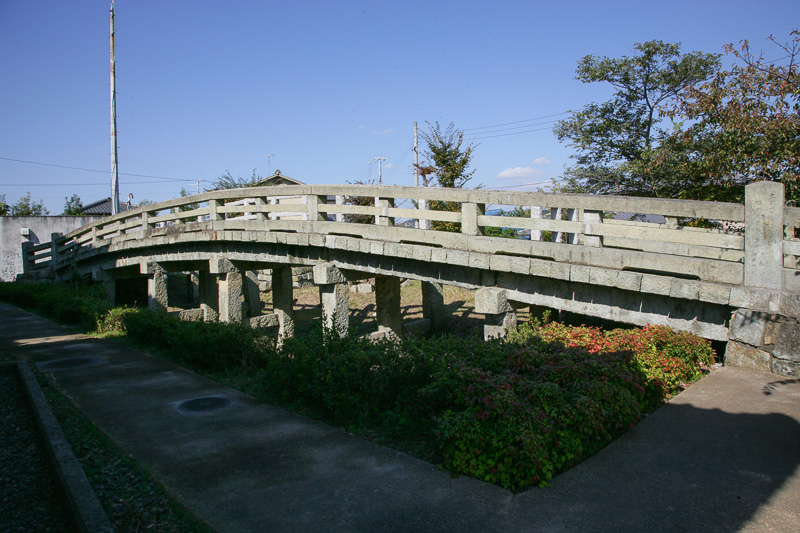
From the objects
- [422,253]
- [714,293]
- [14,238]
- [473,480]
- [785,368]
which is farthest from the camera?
[14,238]

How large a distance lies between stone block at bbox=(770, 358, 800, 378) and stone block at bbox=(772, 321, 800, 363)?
0.04 meters

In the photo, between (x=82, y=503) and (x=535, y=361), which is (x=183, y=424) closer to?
(x=82, y=503)

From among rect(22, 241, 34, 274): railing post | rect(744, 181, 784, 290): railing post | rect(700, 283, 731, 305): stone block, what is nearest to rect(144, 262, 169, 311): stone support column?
rect(22, 241, 34, 274): railing post

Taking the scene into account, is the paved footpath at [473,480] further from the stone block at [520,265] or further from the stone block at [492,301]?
the stone block at [492,301]

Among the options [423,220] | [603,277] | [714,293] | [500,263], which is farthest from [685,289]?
[423,220]

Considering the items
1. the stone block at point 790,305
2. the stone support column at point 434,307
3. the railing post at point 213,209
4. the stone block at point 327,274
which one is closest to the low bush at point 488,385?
the stone block at point 790,305

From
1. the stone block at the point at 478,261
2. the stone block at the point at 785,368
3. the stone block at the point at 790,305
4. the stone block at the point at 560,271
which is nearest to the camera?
the stone block at the point at 790,305

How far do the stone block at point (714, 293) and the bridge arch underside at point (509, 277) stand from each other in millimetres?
12

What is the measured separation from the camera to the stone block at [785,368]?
18.5ft

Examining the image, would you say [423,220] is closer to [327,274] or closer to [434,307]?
[434,307]

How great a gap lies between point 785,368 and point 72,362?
10.2m

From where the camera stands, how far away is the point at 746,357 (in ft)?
19.5

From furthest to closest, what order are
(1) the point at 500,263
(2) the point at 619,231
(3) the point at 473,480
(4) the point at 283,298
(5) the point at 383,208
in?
Result: (4) the point at 283,298 → (5) the point at 383,208 → (1) the point at 500,263 → (2) the point at 619,231 → (3) the point at 473,480

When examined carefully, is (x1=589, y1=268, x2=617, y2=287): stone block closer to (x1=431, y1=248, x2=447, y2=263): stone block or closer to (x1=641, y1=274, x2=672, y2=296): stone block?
(x1=641, y1=274, x2=672, y2=296): stone block
